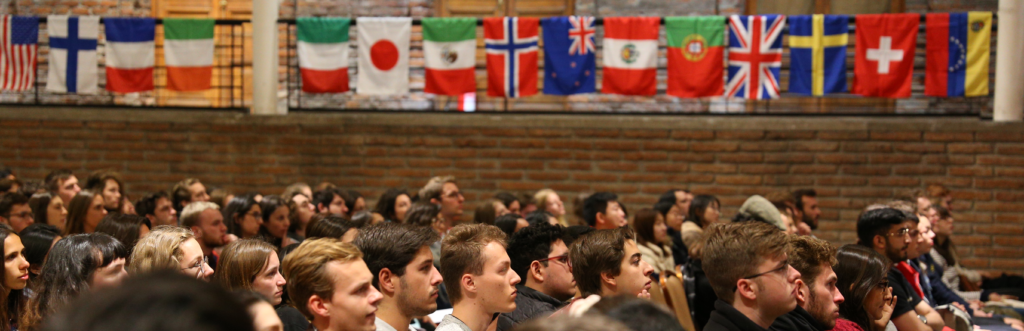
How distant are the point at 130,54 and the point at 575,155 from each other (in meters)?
4.77

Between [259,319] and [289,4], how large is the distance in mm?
→ 8426

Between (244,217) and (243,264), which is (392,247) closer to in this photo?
(243,264)

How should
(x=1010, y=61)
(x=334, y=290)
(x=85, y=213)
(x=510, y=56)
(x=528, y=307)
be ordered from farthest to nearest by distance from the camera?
(x=510, y=56) < (x=1010, y=61) < (x=85, y=213) < (x=528, y=307) < (x=334, y=290)

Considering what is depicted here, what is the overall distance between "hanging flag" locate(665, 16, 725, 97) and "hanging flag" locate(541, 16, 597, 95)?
31.0 inches

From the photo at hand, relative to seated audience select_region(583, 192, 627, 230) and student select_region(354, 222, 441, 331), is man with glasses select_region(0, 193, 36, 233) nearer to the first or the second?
student select_region(354, 222, 441, 331)

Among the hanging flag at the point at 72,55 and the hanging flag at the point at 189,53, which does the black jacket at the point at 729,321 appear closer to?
the hanging flag at the point at 189,53

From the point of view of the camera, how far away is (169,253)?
3.13 m

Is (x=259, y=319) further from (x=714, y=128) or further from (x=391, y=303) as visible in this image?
(x=714, y=128)

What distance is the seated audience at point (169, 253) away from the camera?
311 cm

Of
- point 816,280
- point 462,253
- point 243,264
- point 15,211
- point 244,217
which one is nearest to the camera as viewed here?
point 462,253

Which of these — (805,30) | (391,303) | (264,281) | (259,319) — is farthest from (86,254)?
(805,30)

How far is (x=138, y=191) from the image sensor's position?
910cm

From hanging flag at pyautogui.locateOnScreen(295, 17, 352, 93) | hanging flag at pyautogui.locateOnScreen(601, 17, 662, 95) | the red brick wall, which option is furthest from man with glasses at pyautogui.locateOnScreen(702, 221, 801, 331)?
hanging flag at pyautogui.locateOnScreen(295, 17, 352, 93)

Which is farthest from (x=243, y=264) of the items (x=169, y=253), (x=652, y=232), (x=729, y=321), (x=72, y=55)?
(x=72, y=55)
